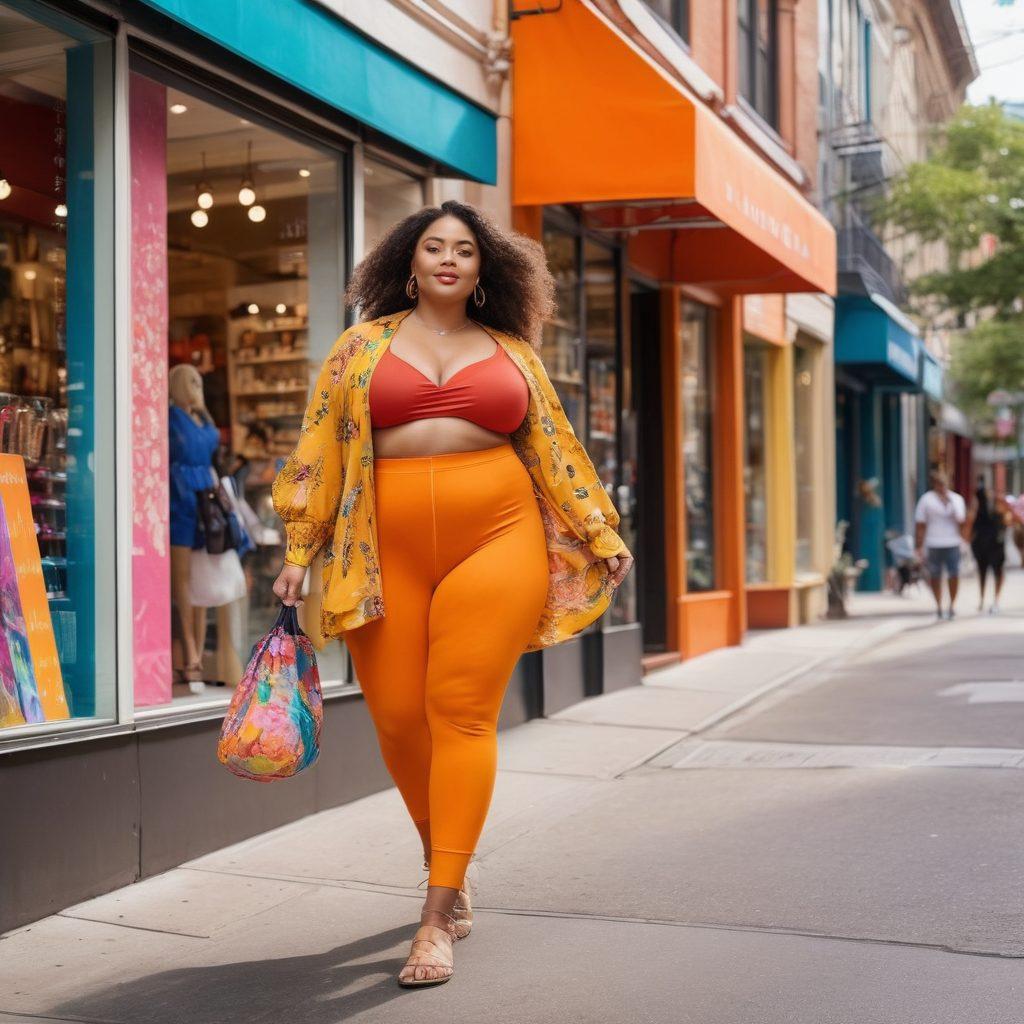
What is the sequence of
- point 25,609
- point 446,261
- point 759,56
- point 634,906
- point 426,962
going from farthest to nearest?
point 759,56 < point 25,609 < point 634,906 < point 446,261 < point 426,962

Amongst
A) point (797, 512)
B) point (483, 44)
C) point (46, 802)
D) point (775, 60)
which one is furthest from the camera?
point (797, 512)

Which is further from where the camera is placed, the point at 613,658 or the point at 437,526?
the point at 613,658

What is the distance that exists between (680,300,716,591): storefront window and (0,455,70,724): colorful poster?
779 cm

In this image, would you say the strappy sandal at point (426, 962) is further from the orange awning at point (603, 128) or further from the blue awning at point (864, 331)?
the blue awning at point (864, 331)

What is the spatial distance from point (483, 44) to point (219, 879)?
5.19 m

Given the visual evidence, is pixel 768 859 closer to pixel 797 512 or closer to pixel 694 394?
pixel 694 394

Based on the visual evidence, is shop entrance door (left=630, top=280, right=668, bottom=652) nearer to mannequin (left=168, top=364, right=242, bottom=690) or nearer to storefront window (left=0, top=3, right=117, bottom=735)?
mannequin (left=168, top=364, right=242, bottom=690)

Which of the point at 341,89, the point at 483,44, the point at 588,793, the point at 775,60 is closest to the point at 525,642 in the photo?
the point at 588,793

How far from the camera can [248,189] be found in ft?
24.9

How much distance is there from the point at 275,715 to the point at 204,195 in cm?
385

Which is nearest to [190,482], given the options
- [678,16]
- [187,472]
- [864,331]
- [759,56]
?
[187,472]

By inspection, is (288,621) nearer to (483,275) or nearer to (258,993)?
(258,993)

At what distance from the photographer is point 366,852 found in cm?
594

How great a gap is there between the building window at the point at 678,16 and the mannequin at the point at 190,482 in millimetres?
6130
